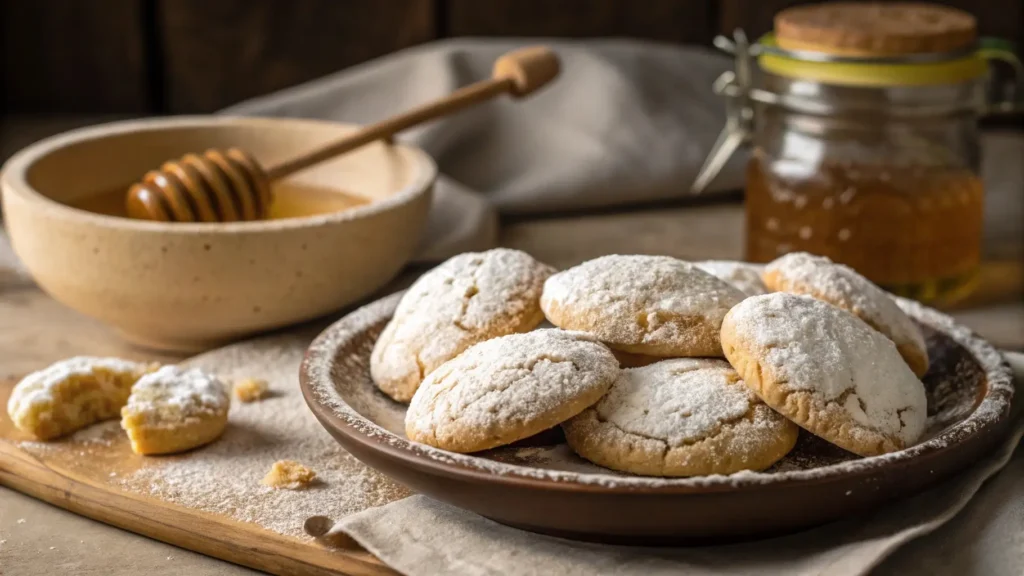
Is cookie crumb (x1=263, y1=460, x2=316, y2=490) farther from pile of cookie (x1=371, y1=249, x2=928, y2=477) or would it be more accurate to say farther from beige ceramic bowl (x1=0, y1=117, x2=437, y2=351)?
beige ceramic bowl (x1=0, y1=117, x2=437, y2=351)

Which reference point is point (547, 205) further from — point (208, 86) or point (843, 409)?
point (843, 409)

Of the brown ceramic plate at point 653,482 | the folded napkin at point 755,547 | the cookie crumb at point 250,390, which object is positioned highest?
the brown ceramic plate at point 653,482

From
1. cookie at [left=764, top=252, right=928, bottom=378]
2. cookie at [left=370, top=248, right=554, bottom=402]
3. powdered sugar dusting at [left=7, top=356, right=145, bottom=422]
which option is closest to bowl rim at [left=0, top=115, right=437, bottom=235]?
powdered sugar dusting at [left=7, top=356, right=145, bottom=422]

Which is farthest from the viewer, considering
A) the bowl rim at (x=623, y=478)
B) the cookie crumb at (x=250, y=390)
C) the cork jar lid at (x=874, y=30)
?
the cork jar lid at (x=874, y=30)

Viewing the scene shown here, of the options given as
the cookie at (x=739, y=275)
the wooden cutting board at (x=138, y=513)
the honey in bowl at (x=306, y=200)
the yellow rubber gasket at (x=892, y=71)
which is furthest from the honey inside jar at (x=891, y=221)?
the wooden cutting board at (x=138, y=513)

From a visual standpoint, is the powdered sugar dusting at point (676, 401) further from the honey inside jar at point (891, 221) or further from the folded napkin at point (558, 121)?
the folded napkin at point (558, 121)

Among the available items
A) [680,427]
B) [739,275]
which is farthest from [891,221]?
[680,427]

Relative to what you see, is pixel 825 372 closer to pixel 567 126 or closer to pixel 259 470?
pixel 259 470

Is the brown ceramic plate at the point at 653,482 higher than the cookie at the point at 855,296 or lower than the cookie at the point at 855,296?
lower
